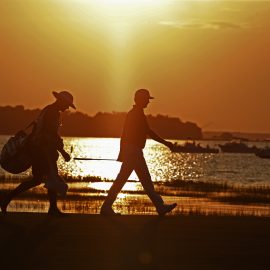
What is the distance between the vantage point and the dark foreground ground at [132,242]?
10078mm

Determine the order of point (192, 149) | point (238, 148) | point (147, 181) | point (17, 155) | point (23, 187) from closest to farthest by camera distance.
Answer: point (17, 155)
point (23, 187)
point (147, 181)
point (192, 149)
point (238, 148)

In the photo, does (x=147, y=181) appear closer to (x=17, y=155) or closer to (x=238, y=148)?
(x=17, y=155)

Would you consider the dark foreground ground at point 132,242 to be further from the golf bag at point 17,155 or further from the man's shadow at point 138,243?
the golf bag at point 17,155

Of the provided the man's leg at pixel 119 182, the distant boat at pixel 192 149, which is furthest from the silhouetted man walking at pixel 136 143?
the distant boat at pixel 192 149

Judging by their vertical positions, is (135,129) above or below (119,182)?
above

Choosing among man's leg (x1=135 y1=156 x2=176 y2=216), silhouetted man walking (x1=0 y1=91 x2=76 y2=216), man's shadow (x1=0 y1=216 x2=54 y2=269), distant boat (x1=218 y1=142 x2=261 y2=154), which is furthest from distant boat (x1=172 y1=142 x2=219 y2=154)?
man's shadow (x1=0 y1=216 x2=54 y2=269)

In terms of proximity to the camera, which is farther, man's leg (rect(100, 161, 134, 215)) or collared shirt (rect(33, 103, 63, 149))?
man's leg (rect(100, 161, 134, 215))

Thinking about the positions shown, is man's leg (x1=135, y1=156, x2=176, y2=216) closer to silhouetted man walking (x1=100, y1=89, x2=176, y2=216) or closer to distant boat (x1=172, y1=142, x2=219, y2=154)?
silhouetted man walking (x1=100, y1=89, x2=176, y2=216)

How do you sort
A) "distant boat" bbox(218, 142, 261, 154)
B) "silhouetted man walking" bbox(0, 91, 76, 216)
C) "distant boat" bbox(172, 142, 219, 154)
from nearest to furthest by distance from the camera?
"silhouetted man walking" bbox(0, 91, 76, 216) → "distant boat" bbox(172, 142, 219, 154) → "distant boat" bbox(218, 142, 261, 154)

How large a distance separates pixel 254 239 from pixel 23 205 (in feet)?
56.5

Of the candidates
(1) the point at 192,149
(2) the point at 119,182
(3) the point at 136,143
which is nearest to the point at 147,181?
(2) the point at 119,182

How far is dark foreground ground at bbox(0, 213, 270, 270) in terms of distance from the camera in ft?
33.1

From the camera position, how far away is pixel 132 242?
38.4 feet

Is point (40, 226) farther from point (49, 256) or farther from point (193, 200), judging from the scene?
point (193, 200)
